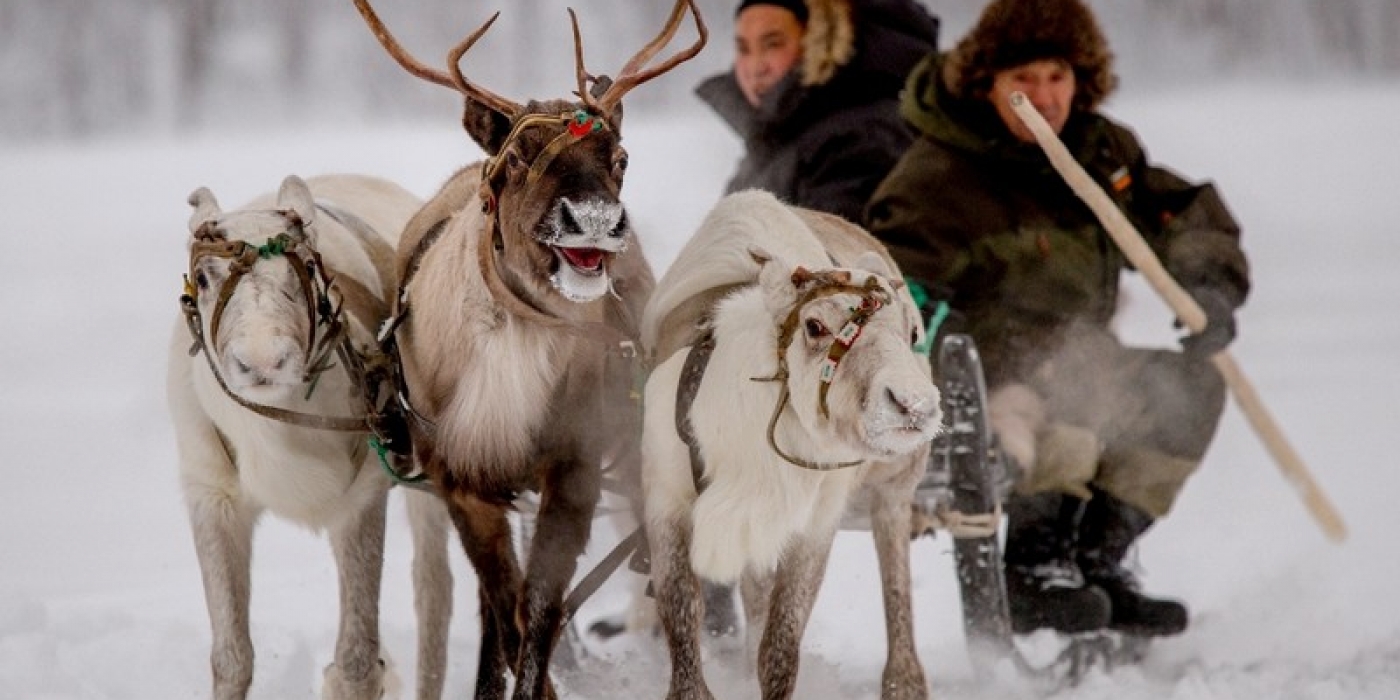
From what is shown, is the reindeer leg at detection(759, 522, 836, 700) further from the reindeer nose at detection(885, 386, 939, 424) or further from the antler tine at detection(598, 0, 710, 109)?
the antler tine at detection(598, 0, 710, 109)

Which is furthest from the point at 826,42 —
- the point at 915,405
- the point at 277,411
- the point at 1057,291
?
the point at 915,405

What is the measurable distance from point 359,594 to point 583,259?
141cm

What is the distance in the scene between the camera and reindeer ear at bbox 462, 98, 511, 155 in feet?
15.1

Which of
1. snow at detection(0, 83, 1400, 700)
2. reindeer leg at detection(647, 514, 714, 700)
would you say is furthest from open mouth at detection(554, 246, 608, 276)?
snow at detection(0, 83, 1400, 700)

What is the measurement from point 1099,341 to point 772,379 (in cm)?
257

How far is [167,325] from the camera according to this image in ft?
46.0

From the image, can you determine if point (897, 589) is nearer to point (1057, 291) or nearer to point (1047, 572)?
point (1047, 572)

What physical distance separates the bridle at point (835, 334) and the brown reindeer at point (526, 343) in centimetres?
43

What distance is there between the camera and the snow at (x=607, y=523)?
21.9ft

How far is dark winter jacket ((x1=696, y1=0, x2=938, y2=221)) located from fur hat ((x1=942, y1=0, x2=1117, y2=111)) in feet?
2.83

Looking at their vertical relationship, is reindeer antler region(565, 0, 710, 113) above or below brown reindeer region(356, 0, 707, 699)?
above

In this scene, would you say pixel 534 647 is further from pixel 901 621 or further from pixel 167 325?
pixel 167 325

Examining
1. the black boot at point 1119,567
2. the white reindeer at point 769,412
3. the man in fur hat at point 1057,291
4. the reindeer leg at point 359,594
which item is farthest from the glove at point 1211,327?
the reindeer leg at point 359,594

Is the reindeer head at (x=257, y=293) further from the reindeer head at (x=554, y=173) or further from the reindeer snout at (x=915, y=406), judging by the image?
the reindeer snout at (x=915, y=406)
